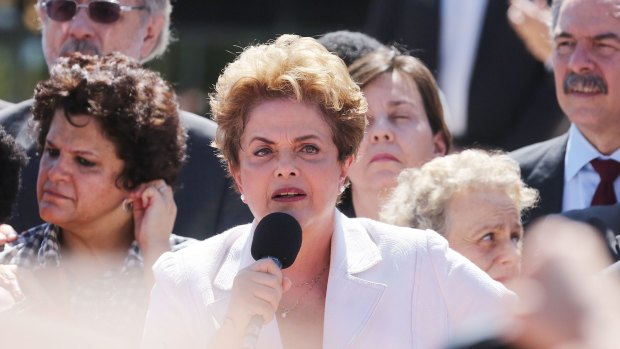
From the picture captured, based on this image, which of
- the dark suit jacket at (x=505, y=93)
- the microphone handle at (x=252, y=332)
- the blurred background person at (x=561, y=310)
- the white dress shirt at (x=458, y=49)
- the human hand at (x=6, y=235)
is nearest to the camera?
the blurred background person at (x=561, y=310)

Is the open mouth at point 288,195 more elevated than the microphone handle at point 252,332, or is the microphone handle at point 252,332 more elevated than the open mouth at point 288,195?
the open mouth at point 288,195

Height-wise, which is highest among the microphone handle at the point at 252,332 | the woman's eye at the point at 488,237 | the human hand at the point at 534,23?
the human hand at the point at 534,23

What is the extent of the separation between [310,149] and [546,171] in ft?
5.82

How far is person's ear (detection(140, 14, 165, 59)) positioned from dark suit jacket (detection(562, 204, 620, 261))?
2.42m

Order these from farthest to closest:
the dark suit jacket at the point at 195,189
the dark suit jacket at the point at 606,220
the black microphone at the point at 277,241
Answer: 1. the dark suit jacket at the point at 195,189
2. the dark suit jacket at the point at 606,220
3. the black microphone at the point at 277,241

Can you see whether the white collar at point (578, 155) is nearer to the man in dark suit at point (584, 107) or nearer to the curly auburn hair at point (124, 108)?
the man in dark suit at point (584, 107)

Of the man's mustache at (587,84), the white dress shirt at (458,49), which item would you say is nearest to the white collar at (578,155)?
the man's mustache at (587,84)

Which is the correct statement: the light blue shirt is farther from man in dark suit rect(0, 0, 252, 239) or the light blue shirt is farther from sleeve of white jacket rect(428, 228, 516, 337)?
sleeve of white jacket rect(428, 228, 516, 337)

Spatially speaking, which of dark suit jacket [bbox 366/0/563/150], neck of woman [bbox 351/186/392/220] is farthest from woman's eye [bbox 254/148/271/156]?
dark suit jacket [bbox 366/0/563/150]

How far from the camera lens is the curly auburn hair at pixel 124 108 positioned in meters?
4.00

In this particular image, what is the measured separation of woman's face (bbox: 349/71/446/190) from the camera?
15.5ft

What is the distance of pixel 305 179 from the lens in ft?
10.5

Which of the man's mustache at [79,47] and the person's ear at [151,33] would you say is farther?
the person's ear at [151,33]

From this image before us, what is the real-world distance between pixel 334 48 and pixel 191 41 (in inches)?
304
